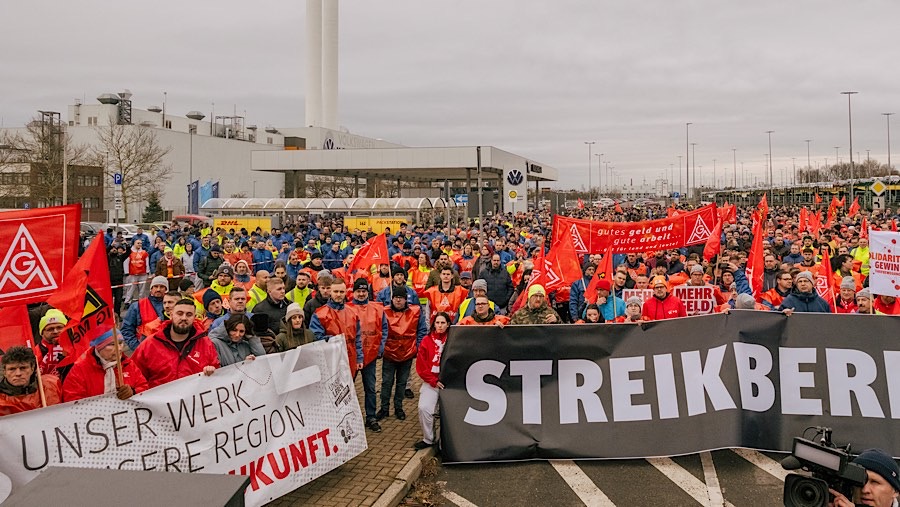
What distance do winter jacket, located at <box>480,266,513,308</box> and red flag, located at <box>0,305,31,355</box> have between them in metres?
7.59

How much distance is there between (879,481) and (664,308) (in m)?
5.98

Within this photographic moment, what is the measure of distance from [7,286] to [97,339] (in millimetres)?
853

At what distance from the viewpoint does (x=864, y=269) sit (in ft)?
41.8

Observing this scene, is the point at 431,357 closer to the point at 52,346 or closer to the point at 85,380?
the point at 85,380

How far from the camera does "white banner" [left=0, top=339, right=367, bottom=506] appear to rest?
434cm

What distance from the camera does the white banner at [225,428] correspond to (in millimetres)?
4344

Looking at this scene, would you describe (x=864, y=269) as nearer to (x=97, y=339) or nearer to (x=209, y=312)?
(x=209, y=312)

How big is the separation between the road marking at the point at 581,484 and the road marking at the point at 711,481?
2.95 feet

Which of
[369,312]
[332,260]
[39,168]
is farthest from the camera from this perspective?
[39,168]

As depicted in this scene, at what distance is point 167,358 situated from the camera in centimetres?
552

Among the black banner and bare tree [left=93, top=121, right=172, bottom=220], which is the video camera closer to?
the black banner

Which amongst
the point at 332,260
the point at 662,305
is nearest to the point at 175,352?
the point at 662,305

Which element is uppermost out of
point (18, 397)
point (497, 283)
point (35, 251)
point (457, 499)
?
point (35, 251)

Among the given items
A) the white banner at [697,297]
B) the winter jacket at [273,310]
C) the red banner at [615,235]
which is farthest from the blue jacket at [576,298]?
the winter jacket at [273,310]
